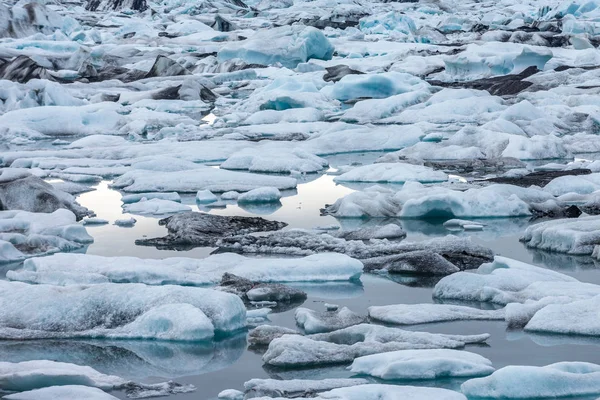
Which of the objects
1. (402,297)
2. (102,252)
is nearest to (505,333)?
(402,297)

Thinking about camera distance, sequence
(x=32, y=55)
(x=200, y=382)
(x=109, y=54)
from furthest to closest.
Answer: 1. (x=109, y=54)
2. (x=32, y=55)
3. (x=200, y=382)

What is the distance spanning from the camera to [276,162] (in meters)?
9.76

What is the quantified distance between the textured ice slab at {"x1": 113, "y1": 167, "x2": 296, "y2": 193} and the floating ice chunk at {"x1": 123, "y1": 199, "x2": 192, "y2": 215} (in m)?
0.76

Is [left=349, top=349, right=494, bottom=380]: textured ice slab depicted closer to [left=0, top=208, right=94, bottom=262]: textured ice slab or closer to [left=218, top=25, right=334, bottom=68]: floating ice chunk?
[left=0, top=208, right=94, bottom=262]: textured ice slab

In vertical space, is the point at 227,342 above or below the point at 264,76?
above

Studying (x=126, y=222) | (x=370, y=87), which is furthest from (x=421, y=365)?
(x=370, y=87)

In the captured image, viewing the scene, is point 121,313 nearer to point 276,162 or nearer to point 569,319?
point 569,319

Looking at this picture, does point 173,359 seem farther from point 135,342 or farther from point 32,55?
point 32,55

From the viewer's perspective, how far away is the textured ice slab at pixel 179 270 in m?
5.01

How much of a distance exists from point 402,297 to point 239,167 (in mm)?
5292

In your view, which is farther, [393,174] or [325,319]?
[393,174]

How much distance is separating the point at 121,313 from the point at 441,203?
10.8 ft

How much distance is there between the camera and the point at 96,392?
3287 mm

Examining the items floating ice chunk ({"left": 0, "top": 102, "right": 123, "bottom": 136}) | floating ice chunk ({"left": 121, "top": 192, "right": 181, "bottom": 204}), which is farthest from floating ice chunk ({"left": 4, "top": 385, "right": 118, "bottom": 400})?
floating ice chunk ({"left": 0, "top": 102, "right": 123, "bottom": 136})
